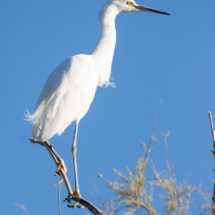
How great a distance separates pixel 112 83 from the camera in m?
4.85

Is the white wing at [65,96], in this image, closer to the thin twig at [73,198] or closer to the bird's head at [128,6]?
the thin twig at [73,198]

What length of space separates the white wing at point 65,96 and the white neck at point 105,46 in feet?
0.58

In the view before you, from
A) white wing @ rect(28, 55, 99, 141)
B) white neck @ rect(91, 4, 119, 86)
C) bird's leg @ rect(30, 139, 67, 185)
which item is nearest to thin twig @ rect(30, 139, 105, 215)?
bird's leg @ rect(30, 139, 67, 185)

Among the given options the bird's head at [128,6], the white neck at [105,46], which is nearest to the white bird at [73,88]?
the white neck at [105,46]

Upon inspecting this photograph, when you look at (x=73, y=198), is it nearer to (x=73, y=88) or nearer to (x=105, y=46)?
(x=73, y=88)

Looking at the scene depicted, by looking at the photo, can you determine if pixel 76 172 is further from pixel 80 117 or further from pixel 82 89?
pixel 82 89

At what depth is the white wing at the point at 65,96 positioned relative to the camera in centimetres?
400

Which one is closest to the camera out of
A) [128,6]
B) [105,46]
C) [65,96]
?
[65,96]

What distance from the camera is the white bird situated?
3.99 meters

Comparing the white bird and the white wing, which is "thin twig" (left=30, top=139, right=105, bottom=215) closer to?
the white bird

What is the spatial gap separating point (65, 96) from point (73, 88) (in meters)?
0.16

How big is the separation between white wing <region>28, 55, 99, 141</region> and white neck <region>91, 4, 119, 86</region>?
6.9 inches

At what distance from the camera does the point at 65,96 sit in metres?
4.18

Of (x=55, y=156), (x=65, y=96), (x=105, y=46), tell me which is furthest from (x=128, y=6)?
(x=55, y=156)
